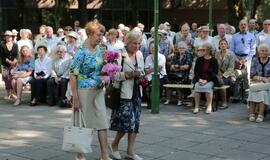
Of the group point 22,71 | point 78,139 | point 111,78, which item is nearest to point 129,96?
point 111,78

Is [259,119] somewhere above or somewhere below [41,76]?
below

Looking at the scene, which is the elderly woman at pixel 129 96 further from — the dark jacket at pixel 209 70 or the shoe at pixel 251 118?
the dark jacket at pixel 209 70

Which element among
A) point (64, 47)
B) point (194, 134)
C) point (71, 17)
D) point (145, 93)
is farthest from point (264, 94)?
point (71, 17)

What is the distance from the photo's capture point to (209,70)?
10922mm

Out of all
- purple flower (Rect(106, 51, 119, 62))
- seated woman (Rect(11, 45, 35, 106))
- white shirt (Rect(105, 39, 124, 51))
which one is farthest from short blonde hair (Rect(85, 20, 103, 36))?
white shirt (Rect(105, 39, 124, 51))

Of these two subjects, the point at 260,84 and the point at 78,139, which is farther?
the point at 260,84

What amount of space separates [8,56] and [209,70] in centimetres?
560

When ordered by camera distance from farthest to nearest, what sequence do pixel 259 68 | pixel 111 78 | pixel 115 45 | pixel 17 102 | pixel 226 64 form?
pixel 115 45 < pixel 17 102 < pixel 226 64 < pixel 259 68 < pixel 111 78

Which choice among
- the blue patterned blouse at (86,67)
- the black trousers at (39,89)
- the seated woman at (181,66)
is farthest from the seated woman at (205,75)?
the blue patterned blouse at (86,67)

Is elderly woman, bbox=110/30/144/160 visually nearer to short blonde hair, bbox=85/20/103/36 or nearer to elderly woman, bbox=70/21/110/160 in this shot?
elderly woman, bbox=70/21/110/160

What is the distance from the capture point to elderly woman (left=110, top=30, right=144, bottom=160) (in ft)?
22.3

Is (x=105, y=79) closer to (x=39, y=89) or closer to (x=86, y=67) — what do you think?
(x=86, y=67)

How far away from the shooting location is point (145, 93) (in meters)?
11.6

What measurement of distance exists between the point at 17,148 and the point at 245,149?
336 centimetres
